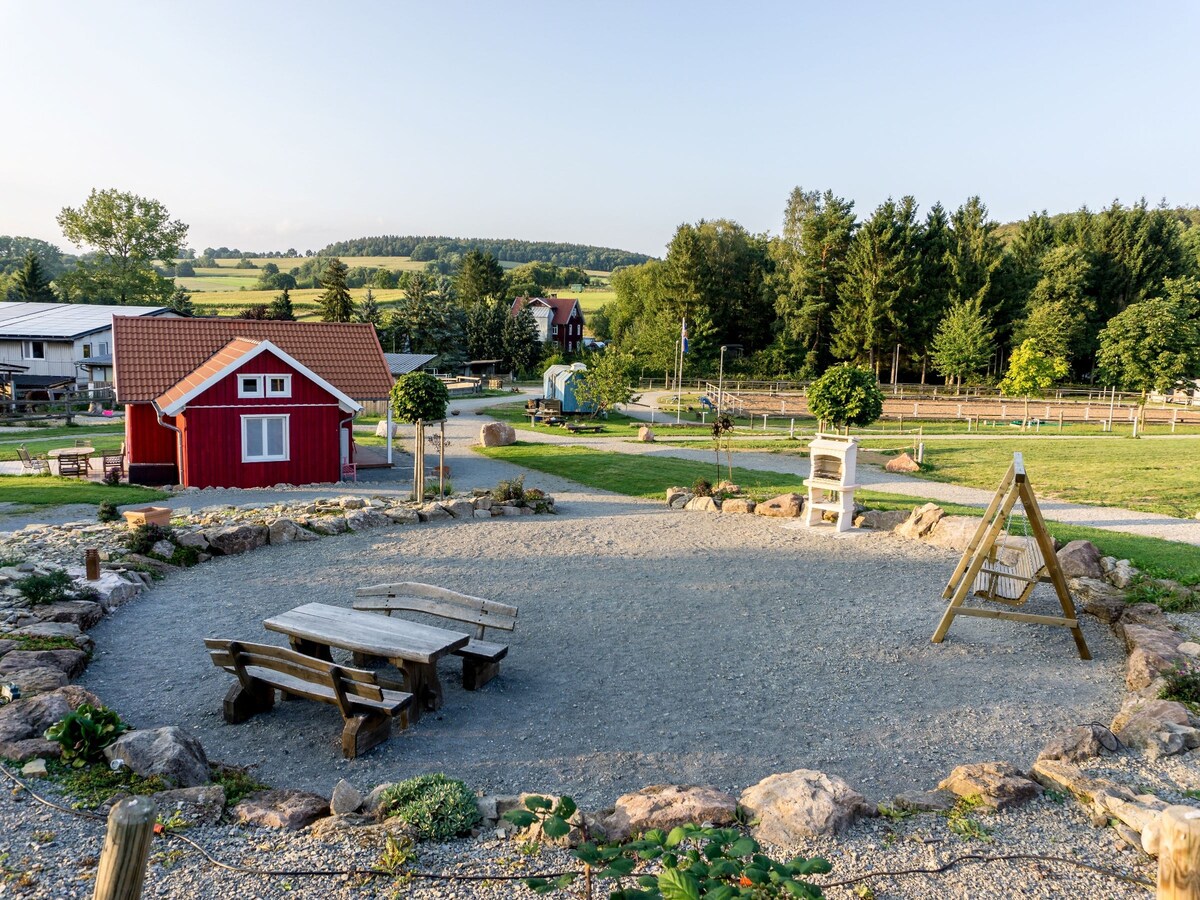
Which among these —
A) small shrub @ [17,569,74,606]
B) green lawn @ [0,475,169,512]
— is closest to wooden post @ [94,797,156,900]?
small shrub @ [17,569,74,606]

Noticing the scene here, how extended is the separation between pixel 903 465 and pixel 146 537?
1987 cm

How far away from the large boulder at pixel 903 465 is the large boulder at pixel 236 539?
58.8ft

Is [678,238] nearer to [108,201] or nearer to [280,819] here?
[108,201]

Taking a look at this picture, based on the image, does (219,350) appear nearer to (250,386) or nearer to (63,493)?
(250,386)

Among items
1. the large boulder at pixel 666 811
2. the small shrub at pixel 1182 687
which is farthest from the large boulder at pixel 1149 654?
the large boulder at pixel 666 811

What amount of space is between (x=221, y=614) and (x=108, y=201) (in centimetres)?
7468

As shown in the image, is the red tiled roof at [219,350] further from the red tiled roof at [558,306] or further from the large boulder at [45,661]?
the red tiled roof at [558,306]

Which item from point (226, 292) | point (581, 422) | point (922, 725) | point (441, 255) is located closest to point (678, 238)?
point (581, 422)

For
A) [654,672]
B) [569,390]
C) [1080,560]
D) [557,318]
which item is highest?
[557,318]

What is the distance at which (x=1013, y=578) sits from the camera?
9125mm

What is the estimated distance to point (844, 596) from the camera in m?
10.9

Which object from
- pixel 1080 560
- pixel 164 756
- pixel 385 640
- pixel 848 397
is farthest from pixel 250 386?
pixel 1080 560

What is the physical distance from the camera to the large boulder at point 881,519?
49.0 feet

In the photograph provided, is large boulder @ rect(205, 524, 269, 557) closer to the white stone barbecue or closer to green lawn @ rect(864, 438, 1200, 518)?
the white stone barbecue
